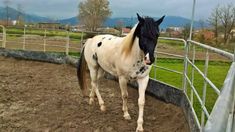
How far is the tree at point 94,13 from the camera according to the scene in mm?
26891

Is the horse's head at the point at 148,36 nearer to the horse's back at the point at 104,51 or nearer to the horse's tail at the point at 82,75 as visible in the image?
the horse's back at the point at 104,51

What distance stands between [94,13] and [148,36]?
2423cm

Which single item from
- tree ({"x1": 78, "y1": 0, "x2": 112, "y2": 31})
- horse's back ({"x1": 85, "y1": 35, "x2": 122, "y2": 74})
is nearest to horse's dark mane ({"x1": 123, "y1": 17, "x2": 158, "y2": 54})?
horse's back ({"x1": 85, "y1": 35, "x2": 122, "y2": 74})

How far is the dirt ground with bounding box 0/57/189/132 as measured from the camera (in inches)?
186

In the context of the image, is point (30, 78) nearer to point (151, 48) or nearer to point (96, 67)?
point (96, 67)

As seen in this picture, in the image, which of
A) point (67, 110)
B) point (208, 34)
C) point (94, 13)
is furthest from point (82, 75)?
point (94, 13)

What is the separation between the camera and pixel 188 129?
14.1ft

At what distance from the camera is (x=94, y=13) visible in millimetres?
28219

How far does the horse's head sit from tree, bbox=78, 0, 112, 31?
21272 mm

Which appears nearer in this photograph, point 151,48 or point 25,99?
point 151,48

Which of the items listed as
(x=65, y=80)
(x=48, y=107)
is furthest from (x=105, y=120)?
(x=65, y=80)

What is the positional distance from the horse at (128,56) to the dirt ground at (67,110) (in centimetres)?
28

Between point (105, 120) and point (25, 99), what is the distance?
5.96 ft

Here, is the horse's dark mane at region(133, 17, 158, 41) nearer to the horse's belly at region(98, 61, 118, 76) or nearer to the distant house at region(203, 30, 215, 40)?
the horse's belly at region(98, 61, 118, 76)
